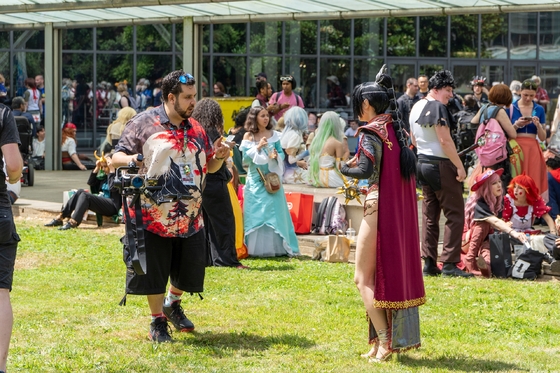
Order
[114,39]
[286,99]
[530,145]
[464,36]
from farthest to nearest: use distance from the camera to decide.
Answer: [464,36] < [114,39] < [286,99] < [530,145]

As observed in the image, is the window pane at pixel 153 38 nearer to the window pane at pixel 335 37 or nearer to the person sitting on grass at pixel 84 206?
the window pane at pixel 335 37

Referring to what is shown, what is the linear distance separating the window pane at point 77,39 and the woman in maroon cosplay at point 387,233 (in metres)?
20.5

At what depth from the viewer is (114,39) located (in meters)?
26.7

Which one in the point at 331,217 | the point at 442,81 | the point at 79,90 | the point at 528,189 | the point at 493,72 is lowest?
the point at 331,217

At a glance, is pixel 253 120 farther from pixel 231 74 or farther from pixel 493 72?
pixel 493 72

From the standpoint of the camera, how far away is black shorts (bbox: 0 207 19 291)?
5.62 metres

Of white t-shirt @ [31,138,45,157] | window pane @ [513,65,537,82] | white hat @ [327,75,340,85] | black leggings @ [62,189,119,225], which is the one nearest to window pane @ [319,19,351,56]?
white hat @ [327,75,340,85]

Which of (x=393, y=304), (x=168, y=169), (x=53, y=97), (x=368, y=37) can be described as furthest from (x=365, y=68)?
(x=393, y=304)

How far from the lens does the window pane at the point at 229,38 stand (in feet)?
91.7

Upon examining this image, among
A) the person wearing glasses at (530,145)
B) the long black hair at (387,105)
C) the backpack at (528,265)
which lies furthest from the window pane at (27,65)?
the long black hair at (387,105)

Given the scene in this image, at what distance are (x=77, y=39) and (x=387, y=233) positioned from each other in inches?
825

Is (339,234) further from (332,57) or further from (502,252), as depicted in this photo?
(332,57)

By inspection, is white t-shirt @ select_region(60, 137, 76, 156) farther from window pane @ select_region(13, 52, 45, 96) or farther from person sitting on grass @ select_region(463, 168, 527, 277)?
person sitting on grass @ select_region(463, 168, 527, 277)

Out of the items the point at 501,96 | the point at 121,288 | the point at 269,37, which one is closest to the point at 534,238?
the point at 501,96
